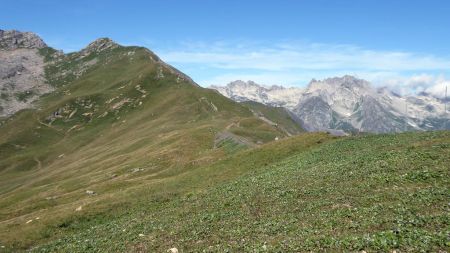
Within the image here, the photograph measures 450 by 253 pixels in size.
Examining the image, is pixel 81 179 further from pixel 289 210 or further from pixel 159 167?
pixel 289 210

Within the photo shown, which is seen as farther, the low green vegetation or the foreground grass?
the low green vegetation

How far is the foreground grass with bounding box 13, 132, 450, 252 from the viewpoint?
87.2 ft

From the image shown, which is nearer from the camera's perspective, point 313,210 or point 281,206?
point 313,210

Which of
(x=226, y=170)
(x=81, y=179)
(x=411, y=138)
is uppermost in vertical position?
(x=411, y=138)

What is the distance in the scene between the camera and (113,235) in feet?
138

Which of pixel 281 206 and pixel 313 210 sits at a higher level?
pixel 313 210

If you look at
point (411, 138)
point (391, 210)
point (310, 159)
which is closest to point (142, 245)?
point (391, 210)

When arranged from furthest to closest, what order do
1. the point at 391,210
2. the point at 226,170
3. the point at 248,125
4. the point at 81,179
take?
the point at 248,125 < the point at 81,179 < the point at 226,170 < the point at 391,210

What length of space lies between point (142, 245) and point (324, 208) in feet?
53.6

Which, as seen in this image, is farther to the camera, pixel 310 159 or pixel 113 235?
pixel 310 159

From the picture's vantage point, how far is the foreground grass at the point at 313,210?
26.6 meters

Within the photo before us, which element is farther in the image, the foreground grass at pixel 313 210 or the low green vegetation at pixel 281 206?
the low green vegetation at pixel 281 206

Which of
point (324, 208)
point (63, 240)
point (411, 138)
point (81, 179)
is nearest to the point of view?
point (324, 208)

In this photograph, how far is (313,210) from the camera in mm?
35875
